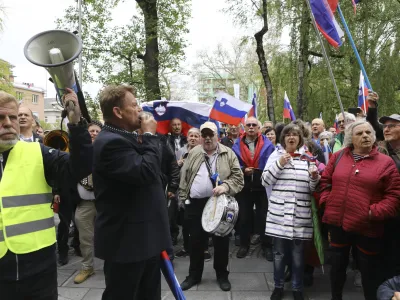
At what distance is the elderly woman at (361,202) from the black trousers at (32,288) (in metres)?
2.57

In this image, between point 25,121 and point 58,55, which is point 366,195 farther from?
point 25,121

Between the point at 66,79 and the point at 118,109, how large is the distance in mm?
550

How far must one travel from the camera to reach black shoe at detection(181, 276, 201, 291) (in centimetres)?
414

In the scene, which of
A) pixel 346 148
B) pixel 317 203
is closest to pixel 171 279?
pixel 317 203

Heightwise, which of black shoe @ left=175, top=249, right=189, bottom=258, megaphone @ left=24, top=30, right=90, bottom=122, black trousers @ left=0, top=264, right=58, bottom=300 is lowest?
black shoe @ left=175, top=249, right=189, bottom=258

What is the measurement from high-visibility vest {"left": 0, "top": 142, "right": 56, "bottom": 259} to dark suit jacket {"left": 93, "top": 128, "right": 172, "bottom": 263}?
1.11 feet

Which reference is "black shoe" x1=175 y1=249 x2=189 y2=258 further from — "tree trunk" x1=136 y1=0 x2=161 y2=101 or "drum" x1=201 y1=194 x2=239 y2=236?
"tree trunk" x1=136 y1=0 x2=161 y2=101

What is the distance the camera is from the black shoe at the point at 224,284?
4.08 m

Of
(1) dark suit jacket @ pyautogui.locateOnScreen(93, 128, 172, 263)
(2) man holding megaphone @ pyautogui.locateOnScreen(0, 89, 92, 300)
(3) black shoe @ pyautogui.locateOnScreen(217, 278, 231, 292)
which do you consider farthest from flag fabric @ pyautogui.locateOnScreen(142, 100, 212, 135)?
(2) man holding megaphone @ pyautogui.locateOnScreen(0, 89, 92, 300)

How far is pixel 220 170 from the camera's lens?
4355 millimetres

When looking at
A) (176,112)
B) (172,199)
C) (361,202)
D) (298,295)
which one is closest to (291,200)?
(361,202)

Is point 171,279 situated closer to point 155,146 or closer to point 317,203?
point 155,146

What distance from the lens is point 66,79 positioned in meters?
1.96

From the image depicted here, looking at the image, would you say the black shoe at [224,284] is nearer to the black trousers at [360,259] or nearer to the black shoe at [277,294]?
the black shoe at [277,294]
